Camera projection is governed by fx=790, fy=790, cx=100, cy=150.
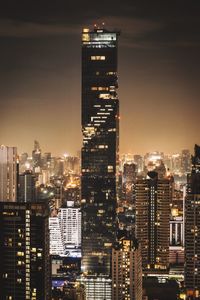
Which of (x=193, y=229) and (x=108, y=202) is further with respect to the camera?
(x=108, y=202)

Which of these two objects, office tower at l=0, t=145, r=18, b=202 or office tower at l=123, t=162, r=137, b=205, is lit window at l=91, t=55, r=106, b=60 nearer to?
office tower at l=123, t=162, r=137, b=205

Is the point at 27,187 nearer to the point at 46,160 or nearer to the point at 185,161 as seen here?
the point at 46,160

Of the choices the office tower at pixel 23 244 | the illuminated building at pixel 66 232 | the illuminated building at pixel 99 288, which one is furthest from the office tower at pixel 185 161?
the office tower at pixel 23 244

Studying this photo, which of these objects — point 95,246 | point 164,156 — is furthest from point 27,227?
point 95,246

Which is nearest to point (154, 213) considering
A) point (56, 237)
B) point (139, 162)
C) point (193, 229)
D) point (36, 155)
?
point (139, 162)

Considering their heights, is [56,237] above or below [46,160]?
below

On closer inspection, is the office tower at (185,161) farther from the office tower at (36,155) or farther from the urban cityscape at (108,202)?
the office tower at (36,155)

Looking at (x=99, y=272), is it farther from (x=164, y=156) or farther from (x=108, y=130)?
(x=108, y=130)
